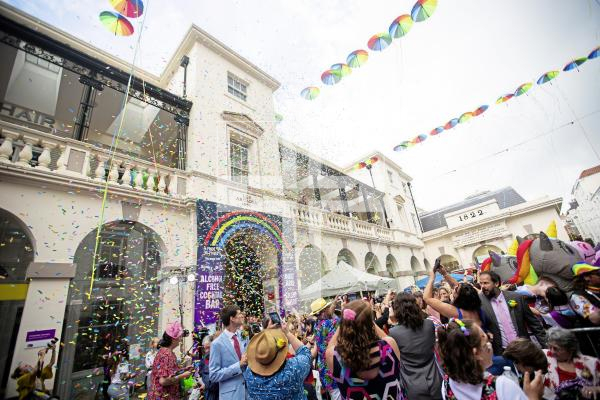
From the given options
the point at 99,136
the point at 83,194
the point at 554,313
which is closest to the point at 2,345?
the point at 83,194

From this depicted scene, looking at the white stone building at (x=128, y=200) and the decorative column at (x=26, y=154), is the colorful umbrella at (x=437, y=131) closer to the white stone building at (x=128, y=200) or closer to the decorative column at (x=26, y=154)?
the white stone building at (x=128, y=200)

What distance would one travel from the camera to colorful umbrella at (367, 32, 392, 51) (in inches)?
281

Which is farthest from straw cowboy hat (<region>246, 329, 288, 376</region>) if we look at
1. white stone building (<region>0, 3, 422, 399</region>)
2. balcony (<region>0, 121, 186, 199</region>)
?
balcony (<region>0, 121, 186, 199</region>)

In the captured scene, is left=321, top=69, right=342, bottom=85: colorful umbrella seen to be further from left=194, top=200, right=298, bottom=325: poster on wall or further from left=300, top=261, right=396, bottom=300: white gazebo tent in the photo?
left=300, top=261, right=396, bottom=300: white gazebo tent

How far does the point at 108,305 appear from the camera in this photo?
771cm

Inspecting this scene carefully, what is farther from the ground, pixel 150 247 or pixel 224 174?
pixel 224 174

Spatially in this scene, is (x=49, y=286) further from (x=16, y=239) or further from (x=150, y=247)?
(x=16, y=239)

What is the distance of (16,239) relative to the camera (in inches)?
315

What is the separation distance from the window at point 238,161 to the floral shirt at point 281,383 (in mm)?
7675

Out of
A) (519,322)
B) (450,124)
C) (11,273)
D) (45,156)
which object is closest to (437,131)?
(450,124)

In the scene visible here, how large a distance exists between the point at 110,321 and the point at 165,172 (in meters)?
4.94

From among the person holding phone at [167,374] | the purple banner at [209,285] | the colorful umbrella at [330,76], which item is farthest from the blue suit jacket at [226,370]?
the colorful umbrella at [330,76]

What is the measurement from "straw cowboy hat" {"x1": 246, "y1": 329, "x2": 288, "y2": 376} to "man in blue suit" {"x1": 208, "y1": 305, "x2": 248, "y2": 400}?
2.87ft

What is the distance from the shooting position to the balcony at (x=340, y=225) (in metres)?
10.9
